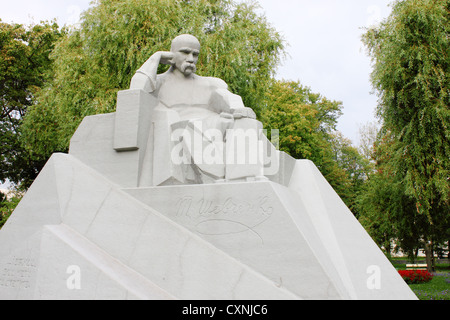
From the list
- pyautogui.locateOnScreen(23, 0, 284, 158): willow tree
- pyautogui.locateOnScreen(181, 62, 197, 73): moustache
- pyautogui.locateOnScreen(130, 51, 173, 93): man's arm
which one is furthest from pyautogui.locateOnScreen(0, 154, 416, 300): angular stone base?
pyautogui.locateOnScreen(23, 0, 284, 158): willow tree

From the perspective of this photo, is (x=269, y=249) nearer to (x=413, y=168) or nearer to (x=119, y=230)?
(x=119, y=230)

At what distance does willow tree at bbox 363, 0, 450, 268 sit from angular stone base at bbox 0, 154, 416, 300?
7.11 metres

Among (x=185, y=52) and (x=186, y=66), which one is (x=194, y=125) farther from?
(x=185, y=52)

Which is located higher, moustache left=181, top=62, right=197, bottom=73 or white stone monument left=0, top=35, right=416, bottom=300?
moustache left=181, top=62, right=197, bottom=73

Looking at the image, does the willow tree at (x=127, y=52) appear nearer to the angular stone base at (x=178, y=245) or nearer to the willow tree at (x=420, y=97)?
the willow tree at (x=420, y=97)

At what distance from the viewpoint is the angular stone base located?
4117mm

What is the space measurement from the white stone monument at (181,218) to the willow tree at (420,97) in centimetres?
698

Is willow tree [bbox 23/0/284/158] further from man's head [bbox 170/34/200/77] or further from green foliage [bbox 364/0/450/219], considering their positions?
man's head [bbox 170/34/200/77]

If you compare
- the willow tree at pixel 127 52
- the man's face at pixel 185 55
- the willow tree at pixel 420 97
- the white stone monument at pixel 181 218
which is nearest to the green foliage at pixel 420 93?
the willow tree at pixel 420 97
